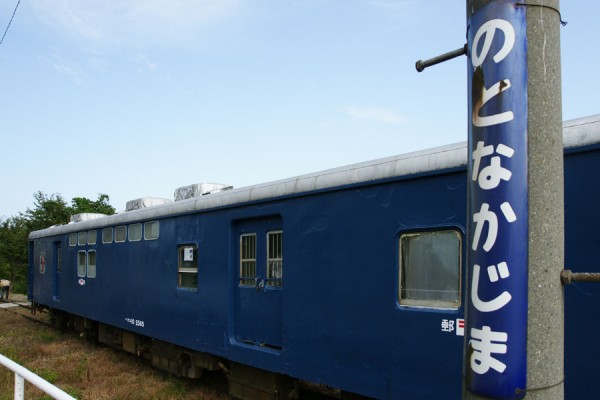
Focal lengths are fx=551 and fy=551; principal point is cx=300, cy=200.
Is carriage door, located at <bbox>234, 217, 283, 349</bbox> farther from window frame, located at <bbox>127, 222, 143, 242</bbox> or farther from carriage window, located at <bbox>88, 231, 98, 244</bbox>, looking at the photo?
carriage window, located at <bbox>88, 231, 98, 244</bbox>

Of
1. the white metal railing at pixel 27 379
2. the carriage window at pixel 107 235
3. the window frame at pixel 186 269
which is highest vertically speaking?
the carriage window at pixel 107 235

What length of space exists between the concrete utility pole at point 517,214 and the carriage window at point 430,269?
2274 millimetres

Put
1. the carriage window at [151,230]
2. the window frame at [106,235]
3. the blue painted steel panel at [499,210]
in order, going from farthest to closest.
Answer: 1. the window frame at [106,235]
2. the carriage window at [151,230]
3. the blue painted steel panel at [499,210]

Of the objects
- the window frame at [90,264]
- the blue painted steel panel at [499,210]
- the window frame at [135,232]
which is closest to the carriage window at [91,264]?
the window frame at [90,264]

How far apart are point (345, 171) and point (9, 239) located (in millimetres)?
34373

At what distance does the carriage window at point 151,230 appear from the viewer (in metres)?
8.66

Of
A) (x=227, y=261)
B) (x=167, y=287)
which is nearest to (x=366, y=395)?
(x=227, y=261)

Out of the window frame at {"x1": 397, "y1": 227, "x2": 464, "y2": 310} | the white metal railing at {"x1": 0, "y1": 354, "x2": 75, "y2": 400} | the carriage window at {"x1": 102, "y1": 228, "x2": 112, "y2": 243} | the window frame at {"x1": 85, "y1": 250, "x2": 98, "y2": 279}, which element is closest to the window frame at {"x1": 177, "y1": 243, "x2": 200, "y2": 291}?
the white metal railing at {"x1": 0, "y1": 354, "x2": 75, "y2": 400}

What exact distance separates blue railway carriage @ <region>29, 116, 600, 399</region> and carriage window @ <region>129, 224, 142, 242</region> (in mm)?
580

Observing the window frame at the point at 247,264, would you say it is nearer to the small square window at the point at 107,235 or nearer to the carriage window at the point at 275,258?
the carriage window at the point at 275,258

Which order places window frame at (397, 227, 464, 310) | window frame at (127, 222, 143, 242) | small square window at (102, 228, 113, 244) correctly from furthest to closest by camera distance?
small square window at (102, 228, 113, 244)
window frame at (127, 222, 143, 242)
window frame at (397, 227, 464, 310)

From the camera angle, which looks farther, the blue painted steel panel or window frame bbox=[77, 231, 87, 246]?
window frame bbox=[77, 231, 87, 246]

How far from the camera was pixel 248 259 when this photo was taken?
6543 millimetres

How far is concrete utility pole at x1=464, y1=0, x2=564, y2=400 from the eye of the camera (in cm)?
176
